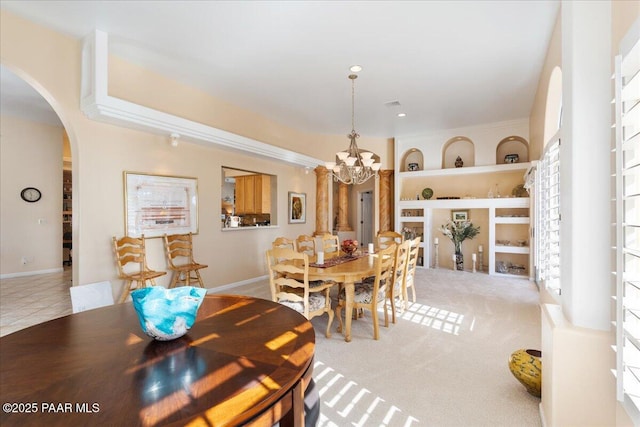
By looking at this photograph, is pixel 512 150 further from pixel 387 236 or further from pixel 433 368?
pixel 433 368

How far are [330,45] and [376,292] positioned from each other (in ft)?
8.91

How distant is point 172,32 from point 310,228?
4692mm

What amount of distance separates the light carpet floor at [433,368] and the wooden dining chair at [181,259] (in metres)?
2.00

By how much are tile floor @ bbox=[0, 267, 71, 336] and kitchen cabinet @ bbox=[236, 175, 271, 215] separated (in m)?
3.69

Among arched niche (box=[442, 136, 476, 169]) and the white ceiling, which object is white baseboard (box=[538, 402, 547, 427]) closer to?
the white ceiling

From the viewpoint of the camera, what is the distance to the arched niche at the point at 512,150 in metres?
6.13

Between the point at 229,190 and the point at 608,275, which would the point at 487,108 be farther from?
the point at 229,190

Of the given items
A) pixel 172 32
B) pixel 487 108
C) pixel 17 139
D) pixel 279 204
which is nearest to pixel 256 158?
pixel 279 204

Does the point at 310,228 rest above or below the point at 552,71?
below

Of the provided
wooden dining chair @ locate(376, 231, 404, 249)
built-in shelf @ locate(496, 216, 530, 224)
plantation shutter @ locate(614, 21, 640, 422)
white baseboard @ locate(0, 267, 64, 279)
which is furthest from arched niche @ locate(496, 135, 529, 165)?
white baseboard @ locate(0, 267, 64, 279)

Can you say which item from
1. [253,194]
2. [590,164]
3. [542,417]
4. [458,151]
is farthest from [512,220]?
[253,194]

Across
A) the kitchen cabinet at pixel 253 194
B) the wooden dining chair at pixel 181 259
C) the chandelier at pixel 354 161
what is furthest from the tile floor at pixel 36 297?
the chandelier at pixel 354 161

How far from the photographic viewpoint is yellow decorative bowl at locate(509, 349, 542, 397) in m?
1.99

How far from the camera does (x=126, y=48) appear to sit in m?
3.39
